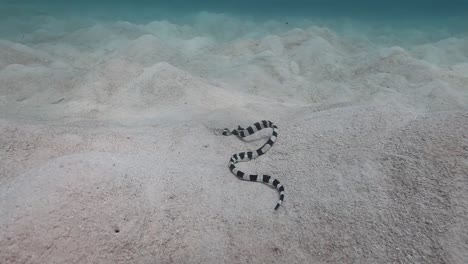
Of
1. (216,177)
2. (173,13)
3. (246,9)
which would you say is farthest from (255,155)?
(246,9)

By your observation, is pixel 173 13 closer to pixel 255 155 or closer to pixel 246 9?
pixel 246 9

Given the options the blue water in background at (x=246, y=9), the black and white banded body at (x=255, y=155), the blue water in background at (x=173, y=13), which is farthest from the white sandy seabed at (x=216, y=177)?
the blue water in background at (x=246, y=9)

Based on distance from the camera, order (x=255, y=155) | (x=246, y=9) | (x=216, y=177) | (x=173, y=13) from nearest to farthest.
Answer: (x=216, y=177)
(x=255, y=155)
(x=173, y=13)
(x=246, y=9)

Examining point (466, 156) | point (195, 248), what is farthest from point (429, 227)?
point (195, 248)

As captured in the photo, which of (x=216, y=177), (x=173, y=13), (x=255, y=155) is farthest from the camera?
(x=173, y=13)

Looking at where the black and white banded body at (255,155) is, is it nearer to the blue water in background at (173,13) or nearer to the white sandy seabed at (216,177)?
the white sandy seabed at (216,177)

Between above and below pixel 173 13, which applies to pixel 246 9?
above

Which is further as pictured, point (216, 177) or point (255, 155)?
point (255, 155)
